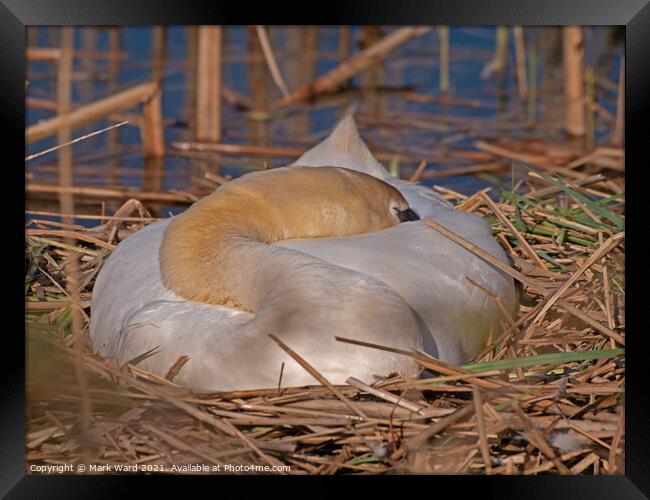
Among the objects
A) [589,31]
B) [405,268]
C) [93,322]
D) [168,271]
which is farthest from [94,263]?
[589,31]

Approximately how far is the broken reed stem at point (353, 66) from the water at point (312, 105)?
0.34 ft

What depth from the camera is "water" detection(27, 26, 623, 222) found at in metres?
6.39

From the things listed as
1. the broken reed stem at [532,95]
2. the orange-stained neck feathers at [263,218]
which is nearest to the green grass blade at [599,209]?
the orange-stained neck feathers at [263,218]

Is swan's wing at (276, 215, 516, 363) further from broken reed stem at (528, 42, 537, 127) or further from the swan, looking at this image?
broken reed stem at (528, 42, 537, 127)

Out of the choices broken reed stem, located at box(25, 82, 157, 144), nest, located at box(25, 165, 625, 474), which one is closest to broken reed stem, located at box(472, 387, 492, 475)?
nest, located at box(25, 165, 625, 474)

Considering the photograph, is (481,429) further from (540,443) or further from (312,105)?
(312,105)

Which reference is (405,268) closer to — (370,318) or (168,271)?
(370,318)

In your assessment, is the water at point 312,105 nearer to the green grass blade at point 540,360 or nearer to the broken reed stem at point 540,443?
the green grass blade at point 540,360

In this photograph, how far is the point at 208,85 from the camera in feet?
21.9

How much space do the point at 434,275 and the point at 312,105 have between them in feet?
15.5

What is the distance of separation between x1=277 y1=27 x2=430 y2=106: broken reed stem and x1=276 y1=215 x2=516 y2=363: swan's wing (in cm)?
409

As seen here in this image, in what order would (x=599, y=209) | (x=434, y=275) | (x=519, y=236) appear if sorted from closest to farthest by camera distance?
(x=434, y=275) < (x=599, y=209) < (x=519, y=236)

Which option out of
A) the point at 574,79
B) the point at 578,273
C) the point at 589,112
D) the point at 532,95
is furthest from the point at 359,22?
the point at 532,95

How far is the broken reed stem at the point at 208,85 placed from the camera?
257 inches
